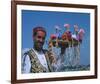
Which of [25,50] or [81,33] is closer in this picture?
[25,50]

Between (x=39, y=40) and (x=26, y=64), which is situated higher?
(x=39, y=40)

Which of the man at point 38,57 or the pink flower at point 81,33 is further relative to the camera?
the pink flower at point 81,33

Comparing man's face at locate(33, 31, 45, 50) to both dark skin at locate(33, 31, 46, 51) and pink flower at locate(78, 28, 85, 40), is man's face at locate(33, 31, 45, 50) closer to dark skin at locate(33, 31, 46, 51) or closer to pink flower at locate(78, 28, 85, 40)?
dark skin at locate(33, 31, 46, 51)

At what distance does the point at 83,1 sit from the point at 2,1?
0.72 metres

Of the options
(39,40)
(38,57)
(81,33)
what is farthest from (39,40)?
(81,33)

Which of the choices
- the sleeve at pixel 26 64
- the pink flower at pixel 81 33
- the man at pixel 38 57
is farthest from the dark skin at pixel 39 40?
the pink flower at pixel 81 33

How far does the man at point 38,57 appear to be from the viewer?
182cm

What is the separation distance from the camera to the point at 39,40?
6.11 ft

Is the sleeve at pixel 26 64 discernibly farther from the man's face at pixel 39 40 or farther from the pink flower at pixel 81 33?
the pink flower at pixel 81 33

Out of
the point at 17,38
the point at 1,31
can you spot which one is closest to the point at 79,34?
the point at 17,38

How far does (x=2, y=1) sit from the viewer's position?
5.80 feet

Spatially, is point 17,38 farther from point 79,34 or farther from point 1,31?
point 79,34

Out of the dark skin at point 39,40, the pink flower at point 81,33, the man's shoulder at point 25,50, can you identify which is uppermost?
the pink flower at point 81,33

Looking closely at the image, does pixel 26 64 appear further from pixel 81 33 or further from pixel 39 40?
pixel 81 33
